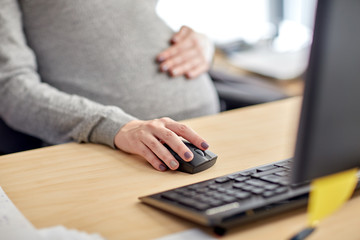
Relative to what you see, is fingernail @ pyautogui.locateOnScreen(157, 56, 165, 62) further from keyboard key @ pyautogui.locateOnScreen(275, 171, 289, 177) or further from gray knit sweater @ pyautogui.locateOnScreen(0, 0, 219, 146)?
keyboard key @ pyautogui.locateOnScreen(275, 171, 289, 177)

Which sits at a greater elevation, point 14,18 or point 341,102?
point 341,102

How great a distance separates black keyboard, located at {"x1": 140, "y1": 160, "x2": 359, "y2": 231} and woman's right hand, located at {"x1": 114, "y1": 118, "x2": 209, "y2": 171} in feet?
0.39

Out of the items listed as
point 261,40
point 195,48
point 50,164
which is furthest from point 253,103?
point 261,40

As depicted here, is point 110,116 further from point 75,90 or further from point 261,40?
point 261,40

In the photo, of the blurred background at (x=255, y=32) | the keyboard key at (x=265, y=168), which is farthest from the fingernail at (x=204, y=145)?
the blurred background at (x=255, y=32)

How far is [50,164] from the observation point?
0.85 meters

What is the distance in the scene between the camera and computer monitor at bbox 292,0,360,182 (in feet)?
1.65

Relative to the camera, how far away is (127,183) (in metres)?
0.77

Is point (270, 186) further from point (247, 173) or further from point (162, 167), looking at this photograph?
point (162, 167)

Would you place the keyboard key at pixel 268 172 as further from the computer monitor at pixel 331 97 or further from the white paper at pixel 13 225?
the white paper at pixel 13 225

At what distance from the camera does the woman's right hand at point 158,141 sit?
81 cm

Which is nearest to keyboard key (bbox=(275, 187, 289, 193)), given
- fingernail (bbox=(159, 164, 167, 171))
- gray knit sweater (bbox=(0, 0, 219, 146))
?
fingernail (bbox=(159, 164, 167, 171))

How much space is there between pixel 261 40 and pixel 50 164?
2181 mm

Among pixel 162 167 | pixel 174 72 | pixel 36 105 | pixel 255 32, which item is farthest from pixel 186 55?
pixel 255 32
